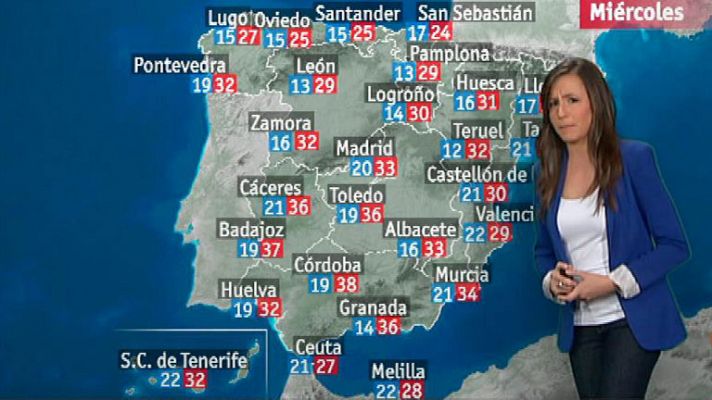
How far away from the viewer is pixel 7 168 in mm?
3369

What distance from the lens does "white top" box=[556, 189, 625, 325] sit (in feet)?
8.28

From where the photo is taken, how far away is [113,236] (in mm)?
3361

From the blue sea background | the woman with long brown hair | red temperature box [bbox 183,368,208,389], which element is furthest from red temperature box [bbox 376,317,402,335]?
the woman with long brown hair

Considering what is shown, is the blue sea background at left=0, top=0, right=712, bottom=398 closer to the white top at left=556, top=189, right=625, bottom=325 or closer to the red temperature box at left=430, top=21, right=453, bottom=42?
the red temperature box at left=430, top=21, right=453, bottom=42

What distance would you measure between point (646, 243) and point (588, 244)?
0.54 ft

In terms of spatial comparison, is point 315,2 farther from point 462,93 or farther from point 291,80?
point 462,93

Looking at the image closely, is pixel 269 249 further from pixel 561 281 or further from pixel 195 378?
pixel 561 281

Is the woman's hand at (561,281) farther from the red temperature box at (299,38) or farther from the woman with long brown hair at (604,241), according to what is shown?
the red temperature box at (299,38)

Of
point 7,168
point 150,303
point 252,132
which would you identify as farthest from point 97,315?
point 252,132

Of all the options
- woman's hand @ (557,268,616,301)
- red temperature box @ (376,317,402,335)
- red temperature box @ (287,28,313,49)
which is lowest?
red temperature box @ (376,317,402,335)

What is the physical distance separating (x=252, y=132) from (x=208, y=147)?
175 mm

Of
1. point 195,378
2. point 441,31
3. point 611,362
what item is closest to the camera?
point 611,362

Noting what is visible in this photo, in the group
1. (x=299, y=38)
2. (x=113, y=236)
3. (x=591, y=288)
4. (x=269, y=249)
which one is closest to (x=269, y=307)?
(x=269, y=249)

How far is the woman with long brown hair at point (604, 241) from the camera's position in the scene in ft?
8.09
